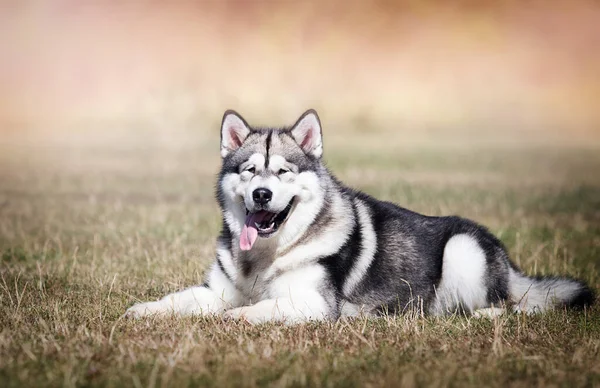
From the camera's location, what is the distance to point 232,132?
7.47 metres

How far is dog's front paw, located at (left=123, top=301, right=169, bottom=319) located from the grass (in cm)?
16

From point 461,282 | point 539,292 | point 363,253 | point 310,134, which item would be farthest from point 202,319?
point 539,292

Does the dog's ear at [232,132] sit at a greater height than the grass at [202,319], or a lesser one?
greater

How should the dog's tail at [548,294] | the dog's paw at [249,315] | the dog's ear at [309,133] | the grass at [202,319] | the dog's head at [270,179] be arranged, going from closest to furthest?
the grass at [202,319]
the dog's paw at [249,315]
the dog's head at [270,179]
the dog's ear at [309,133]
the dog's tail at [548,294]

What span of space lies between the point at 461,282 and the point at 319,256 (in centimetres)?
162

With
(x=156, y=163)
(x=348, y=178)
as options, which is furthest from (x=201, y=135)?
(x=348, y=178)

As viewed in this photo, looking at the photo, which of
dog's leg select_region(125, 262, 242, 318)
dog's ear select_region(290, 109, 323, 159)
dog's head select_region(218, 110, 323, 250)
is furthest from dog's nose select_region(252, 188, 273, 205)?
dog's leg select_region(125, 262, 242, 318)

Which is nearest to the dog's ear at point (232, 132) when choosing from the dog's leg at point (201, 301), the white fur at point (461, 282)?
the dog's leg at point (201, 301)

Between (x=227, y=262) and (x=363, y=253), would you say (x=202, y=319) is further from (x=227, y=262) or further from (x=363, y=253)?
(x=363, y=253)

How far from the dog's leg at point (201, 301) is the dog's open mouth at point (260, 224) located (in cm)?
58

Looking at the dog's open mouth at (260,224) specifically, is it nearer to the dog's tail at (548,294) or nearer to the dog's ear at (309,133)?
the dog's ear at (309,133)

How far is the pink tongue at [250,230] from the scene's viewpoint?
277 inches

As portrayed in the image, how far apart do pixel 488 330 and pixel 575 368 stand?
121 cm

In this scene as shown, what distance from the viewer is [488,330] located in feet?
21.8
